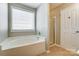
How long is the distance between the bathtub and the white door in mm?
316

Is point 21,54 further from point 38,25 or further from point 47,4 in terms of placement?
point 47,4

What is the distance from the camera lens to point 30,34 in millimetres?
1581

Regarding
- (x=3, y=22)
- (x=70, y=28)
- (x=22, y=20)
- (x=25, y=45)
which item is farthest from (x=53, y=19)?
(x=3, y=22)

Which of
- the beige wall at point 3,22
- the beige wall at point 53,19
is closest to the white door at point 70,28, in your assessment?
the beige wall at point 53,19

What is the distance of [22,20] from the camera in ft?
5.18

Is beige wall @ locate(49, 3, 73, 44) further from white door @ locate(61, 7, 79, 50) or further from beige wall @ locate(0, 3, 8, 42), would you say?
beige wall @ locate(0, 3, 8, 42)

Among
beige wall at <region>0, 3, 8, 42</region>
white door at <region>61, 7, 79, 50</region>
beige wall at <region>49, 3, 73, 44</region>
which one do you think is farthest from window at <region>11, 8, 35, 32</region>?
white door at <region>61, 7, 79, 50</region>

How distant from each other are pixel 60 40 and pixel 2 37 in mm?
829

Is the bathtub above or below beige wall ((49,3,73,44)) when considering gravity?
below

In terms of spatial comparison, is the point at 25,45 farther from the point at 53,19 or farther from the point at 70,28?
the point at 70,28

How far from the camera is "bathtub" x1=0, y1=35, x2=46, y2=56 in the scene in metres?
1.52

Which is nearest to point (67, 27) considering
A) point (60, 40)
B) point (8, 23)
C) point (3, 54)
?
point (60, 40)

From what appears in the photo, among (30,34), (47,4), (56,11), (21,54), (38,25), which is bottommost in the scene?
(21,54)

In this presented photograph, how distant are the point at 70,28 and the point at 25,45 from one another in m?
0.70
